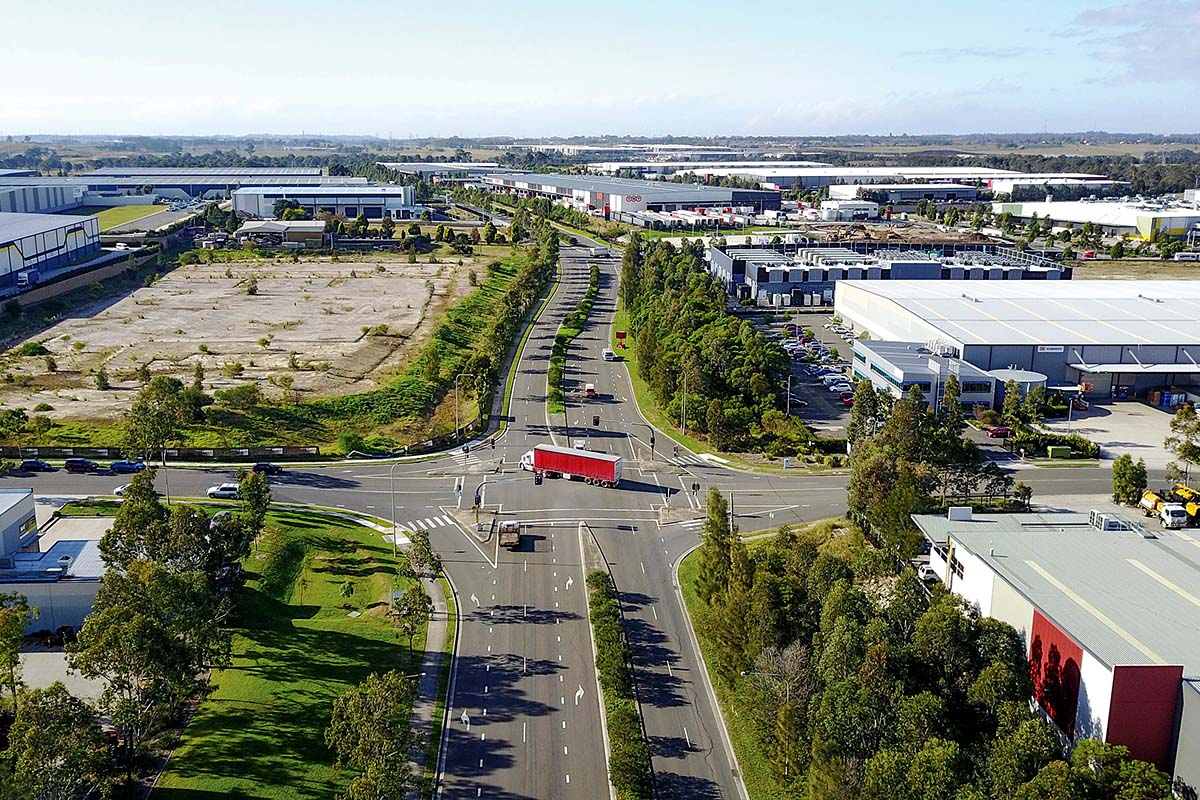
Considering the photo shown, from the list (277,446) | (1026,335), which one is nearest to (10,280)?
(277,446)

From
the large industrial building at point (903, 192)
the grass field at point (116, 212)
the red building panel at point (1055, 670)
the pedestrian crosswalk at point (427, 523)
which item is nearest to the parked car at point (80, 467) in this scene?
the pedestrian crosswalk at point (427, 523)

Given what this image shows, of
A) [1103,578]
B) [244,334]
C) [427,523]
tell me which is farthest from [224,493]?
[1103,578]

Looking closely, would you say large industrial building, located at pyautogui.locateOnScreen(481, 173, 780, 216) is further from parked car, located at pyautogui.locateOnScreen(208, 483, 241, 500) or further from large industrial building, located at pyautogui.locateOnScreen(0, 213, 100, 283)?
parked car, located at pyautogui.locateOnScreen(208, 483, 241, 500)

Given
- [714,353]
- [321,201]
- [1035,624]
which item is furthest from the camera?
[321,201]

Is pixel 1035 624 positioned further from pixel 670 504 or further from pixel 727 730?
pixel 670 504

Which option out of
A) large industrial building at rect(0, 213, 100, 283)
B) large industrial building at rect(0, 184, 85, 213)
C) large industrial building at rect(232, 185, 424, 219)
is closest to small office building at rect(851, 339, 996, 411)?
large industrial building at rect(0, 213, 100, 283)
